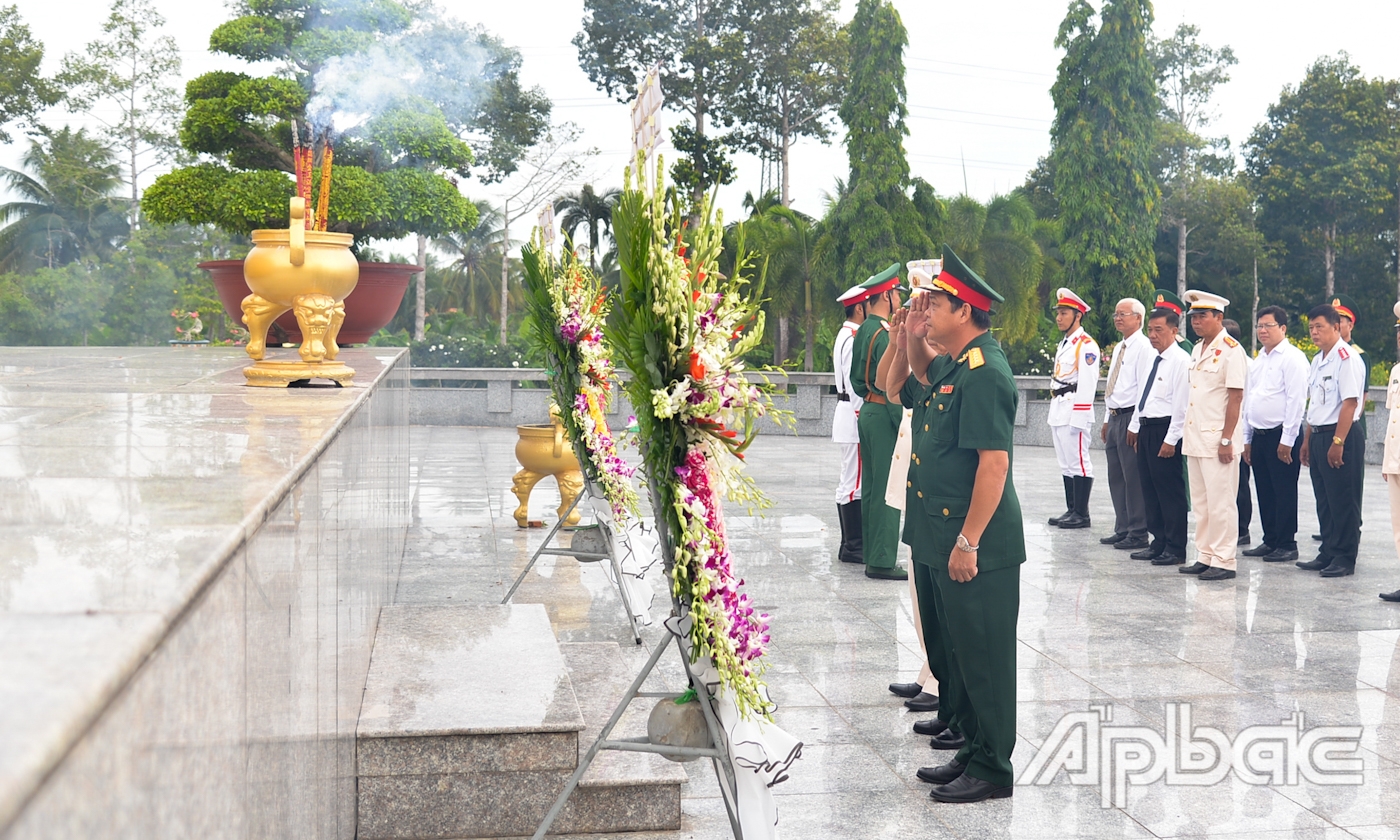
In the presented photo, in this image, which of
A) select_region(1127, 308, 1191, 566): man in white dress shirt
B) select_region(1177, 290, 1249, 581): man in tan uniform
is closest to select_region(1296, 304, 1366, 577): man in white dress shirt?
select_region(1177, 290, 1249, 581): man in tan uniform

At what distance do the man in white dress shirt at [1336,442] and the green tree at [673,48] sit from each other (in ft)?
78.9

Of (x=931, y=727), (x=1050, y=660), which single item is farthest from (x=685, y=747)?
(x=1050, y=660)

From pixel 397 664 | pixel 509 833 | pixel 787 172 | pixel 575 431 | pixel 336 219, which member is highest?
pixel 787 172

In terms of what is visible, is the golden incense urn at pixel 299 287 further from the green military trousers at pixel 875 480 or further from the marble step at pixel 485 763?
the green military trousers at pixel 875 480

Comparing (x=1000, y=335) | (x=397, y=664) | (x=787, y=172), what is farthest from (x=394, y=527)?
(x=787, y=172)

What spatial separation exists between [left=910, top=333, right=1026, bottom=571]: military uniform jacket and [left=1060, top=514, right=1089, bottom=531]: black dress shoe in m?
6.16

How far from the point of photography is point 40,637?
79cm

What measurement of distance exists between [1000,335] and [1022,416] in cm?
859

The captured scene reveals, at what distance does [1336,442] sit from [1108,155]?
23635mm

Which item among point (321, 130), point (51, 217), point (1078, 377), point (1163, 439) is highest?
point (51, 217)

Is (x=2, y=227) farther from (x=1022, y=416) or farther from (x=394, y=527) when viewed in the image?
(x=394, y=527)

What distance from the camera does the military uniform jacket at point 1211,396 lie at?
25.6 ft

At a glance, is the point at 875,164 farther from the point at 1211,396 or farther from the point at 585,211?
the point at 1211,396

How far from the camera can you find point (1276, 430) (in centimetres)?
925
